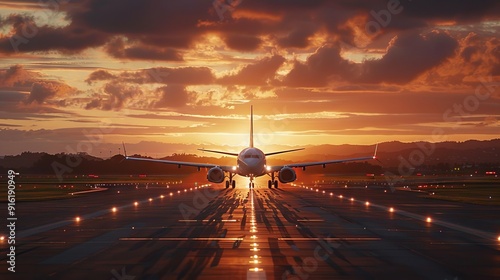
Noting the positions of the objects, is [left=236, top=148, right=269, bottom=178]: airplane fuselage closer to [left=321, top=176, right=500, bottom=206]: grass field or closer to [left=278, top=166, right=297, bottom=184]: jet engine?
[left=278, top=166, right=297, bottom=184]: jet engine

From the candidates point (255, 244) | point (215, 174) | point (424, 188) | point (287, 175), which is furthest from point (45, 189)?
point (255, 244)

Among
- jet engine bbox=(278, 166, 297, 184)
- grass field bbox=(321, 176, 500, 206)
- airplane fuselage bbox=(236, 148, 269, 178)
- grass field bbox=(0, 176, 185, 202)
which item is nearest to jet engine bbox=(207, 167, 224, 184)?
airplane fuselage bbox=(236, 148, 269, 178)

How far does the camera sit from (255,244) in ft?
90.7

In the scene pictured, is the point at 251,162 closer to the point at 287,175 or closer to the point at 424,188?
the point at 287,175

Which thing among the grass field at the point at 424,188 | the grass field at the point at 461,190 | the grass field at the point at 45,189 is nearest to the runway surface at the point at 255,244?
the grass field at the point at 461,190

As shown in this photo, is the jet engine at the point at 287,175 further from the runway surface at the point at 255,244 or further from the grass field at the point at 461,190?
the runway surface at the point at 255,244

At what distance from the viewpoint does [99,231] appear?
33500mm

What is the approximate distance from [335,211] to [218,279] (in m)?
29.0

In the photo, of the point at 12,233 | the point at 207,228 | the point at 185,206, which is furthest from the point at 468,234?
the point at 185,206

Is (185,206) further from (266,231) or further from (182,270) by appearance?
(182,270)

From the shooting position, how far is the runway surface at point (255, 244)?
818 inches

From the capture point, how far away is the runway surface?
20.8 metres

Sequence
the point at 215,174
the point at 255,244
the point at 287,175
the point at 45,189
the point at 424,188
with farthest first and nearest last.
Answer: the point at 424,188 < the point at 45,189 < the point at 287,175 < the point at 215,174 < the point at 255,244

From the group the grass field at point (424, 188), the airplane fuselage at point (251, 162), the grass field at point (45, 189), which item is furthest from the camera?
the airplane fuselage at point (251, 162)
